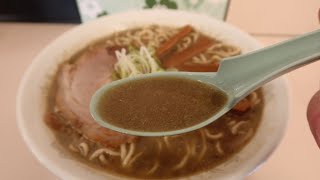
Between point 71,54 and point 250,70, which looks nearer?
point 250,70

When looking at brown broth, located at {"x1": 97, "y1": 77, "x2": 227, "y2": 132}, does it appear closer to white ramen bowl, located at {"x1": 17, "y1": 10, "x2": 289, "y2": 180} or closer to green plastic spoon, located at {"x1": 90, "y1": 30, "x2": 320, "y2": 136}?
green plastic spoon, located at {"x1": 90, "y1": 30, "x2": 320, "y2": 136}

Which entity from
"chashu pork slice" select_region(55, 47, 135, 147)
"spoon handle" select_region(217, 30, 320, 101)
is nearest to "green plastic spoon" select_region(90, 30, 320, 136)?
"spoon handle" select_region(217, 30, 320, 101)

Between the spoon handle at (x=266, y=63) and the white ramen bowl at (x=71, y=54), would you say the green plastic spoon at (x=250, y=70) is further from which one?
the white ramen bowl at (x=71, y=54)

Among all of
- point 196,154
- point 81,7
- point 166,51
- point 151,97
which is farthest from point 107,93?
point 81,7

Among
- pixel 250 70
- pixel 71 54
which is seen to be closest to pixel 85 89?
pixel 71 54

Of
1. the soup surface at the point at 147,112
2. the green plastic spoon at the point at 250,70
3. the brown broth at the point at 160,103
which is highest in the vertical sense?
the green plastic spoon at the point at 250,70

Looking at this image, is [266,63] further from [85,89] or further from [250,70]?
[85,89]

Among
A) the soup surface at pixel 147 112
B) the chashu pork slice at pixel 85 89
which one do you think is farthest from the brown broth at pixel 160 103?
the chashu pork slice at pixel 85 89

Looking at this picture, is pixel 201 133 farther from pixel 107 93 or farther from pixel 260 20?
pixel 260 20
